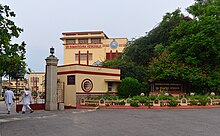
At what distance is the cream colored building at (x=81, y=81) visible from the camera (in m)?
22.0

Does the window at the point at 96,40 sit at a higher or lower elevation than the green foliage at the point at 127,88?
higher

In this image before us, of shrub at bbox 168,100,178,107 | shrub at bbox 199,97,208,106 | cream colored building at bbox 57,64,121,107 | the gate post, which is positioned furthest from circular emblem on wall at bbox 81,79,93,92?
shrub at bbox 199,97,208,106

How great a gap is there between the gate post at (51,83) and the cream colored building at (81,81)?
2832mm

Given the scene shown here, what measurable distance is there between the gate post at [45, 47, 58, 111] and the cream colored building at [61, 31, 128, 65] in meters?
41.9

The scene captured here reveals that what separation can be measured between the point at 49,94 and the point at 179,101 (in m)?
9.52

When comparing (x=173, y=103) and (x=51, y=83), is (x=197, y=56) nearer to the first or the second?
(x=173, y=103)

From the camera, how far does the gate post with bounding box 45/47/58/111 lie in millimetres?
19000

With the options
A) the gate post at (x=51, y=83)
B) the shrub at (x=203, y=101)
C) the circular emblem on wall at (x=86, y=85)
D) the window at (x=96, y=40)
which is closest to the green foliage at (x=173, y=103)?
the shrub at (x=203, y=101)

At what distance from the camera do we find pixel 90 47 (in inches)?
2576

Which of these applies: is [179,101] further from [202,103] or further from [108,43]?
[108,43]

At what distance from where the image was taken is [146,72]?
31875 mm

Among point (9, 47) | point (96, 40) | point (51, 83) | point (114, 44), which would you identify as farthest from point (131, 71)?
point (96, 40)

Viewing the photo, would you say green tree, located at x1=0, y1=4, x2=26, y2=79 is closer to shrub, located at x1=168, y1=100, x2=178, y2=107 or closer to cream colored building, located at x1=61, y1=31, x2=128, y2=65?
shrub, located at x1=168, y1=100, x2=178, y2=107

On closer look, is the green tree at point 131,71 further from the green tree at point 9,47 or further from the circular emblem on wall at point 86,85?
the green tree at point 9,47
